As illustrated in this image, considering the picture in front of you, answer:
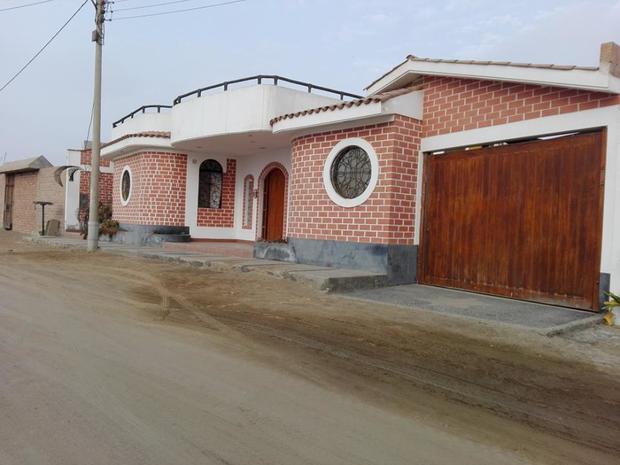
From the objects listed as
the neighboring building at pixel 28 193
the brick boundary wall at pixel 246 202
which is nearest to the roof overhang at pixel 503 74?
the brick boundary wall at pixel 246 202

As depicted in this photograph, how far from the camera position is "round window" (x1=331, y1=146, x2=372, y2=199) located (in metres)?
9.55

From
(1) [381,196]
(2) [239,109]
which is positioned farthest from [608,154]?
(2) [239,109]

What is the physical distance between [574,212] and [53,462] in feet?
22.7

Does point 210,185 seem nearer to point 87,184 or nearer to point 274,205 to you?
point 274,205

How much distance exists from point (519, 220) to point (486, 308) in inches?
63.8

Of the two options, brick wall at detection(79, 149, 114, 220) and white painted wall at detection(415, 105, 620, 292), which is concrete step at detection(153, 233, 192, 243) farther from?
white painted wall at detection(415, 105, 620, 292)

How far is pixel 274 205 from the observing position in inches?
603

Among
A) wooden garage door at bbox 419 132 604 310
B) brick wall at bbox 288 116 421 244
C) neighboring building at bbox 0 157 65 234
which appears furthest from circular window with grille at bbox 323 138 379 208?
neighboring building at bbox 0 157 65 234

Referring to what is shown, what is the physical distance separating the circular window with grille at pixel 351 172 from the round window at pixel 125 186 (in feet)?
31.5

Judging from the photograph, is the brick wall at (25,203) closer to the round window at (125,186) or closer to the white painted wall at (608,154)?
the round window at (125,186)

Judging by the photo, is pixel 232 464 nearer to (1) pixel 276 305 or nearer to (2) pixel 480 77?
(1) pixel 276 305

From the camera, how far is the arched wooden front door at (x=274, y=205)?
1506cm

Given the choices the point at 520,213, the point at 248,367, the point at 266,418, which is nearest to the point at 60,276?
the point at 248,367

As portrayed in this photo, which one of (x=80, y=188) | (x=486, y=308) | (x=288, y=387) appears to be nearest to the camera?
(x=288, y=387)
